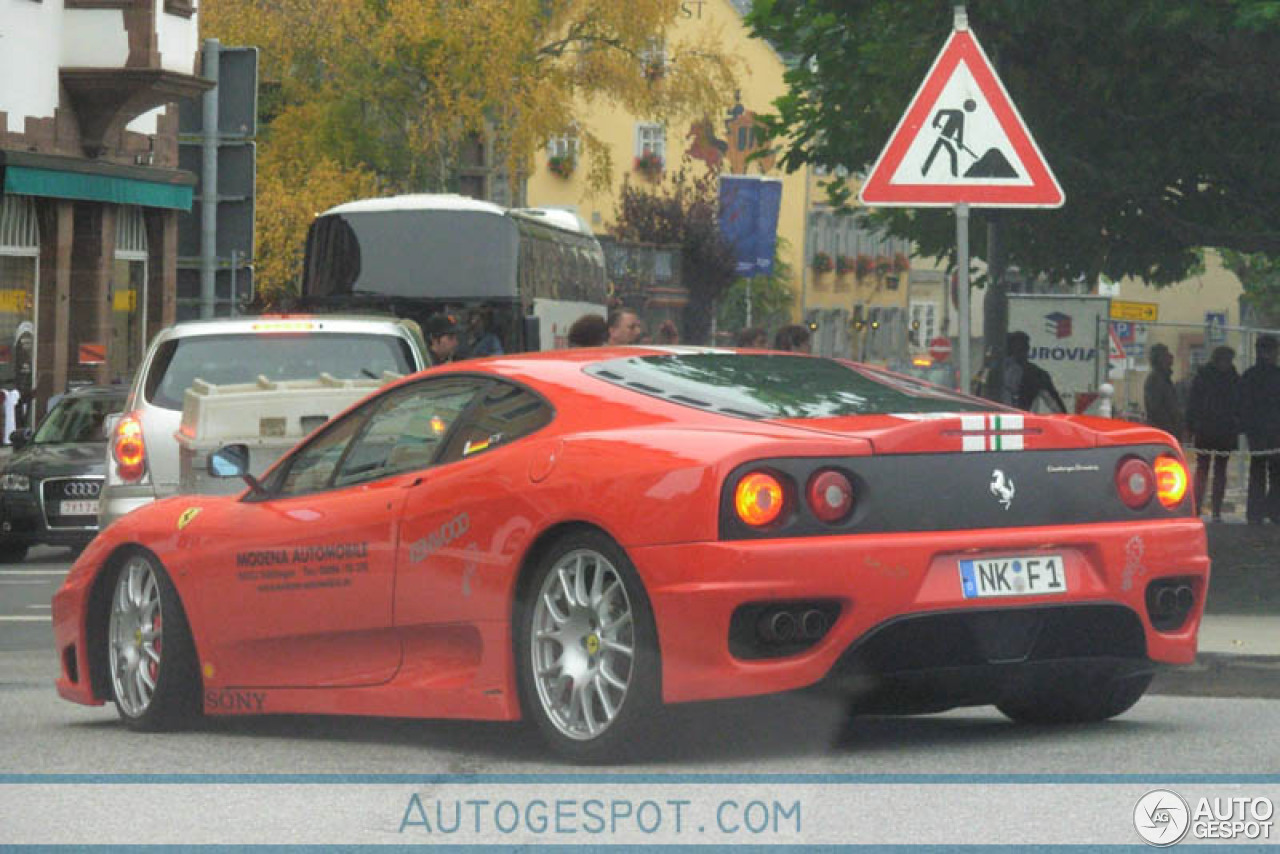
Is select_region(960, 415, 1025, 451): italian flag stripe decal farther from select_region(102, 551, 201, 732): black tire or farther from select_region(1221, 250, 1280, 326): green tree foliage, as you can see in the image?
select_region(1221, 250, 1280, 326): green tree foliage

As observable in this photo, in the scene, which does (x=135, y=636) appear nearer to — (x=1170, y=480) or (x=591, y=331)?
(x=1170, y=480)

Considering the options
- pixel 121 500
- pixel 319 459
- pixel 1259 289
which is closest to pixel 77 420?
pixel 121 500

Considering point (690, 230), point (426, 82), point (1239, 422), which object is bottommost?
point (1239, 422)

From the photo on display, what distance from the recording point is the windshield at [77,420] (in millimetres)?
24359

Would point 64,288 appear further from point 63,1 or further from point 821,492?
point 821,492

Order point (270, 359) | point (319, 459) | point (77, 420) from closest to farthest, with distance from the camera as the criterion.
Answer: point (319, 459) < point (270, 359) < point (77, 420)

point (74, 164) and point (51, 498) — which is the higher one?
point (74, 164)

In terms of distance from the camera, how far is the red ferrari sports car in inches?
318

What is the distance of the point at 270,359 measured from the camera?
1620 centimetres

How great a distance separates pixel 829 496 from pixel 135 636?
3.18 m

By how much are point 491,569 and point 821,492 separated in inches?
43.1

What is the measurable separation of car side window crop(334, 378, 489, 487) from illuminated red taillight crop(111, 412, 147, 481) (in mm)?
6547

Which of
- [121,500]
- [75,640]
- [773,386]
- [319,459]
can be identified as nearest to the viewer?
[773,386]

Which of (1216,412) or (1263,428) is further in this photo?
(1216,412)
